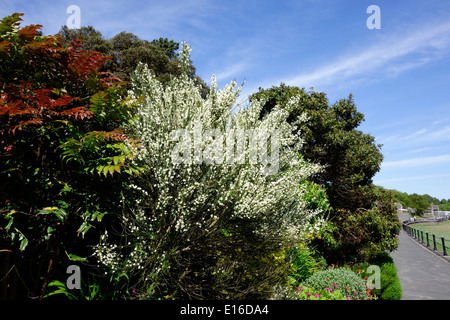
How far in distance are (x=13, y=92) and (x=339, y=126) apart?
1413cm

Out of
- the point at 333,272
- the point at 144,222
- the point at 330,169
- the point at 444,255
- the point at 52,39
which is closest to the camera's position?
the point at 52,39

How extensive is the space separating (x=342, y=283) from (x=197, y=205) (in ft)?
18.6

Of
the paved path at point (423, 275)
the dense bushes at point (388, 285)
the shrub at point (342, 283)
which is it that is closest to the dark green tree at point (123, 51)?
the shrub at point (342, 283)

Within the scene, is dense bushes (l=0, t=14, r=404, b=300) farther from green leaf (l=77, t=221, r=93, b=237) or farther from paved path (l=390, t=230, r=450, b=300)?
paved path (l=390, t=230, r=450, b=300)

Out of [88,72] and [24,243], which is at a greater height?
[88,72]

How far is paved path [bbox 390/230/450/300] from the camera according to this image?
1063cm

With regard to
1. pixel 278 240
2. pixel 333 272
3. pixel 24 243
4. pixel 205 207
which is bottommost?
pixel 333 272

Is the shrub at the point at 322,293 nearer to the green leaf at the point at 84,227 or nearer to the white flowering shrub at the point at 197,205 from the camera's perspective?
the white flowering shrub at the point at 197,205

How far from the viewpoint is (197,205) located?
16.6 feet

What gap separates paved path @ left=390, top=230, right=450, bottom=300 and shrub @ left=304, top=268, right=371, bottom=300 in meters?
3.15

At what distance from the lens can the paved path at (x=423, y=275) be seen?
1063cm

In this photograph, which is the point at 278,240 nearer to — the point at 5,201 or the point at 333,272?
the point at 333,272

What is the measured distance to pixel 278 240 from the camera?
234 inches
